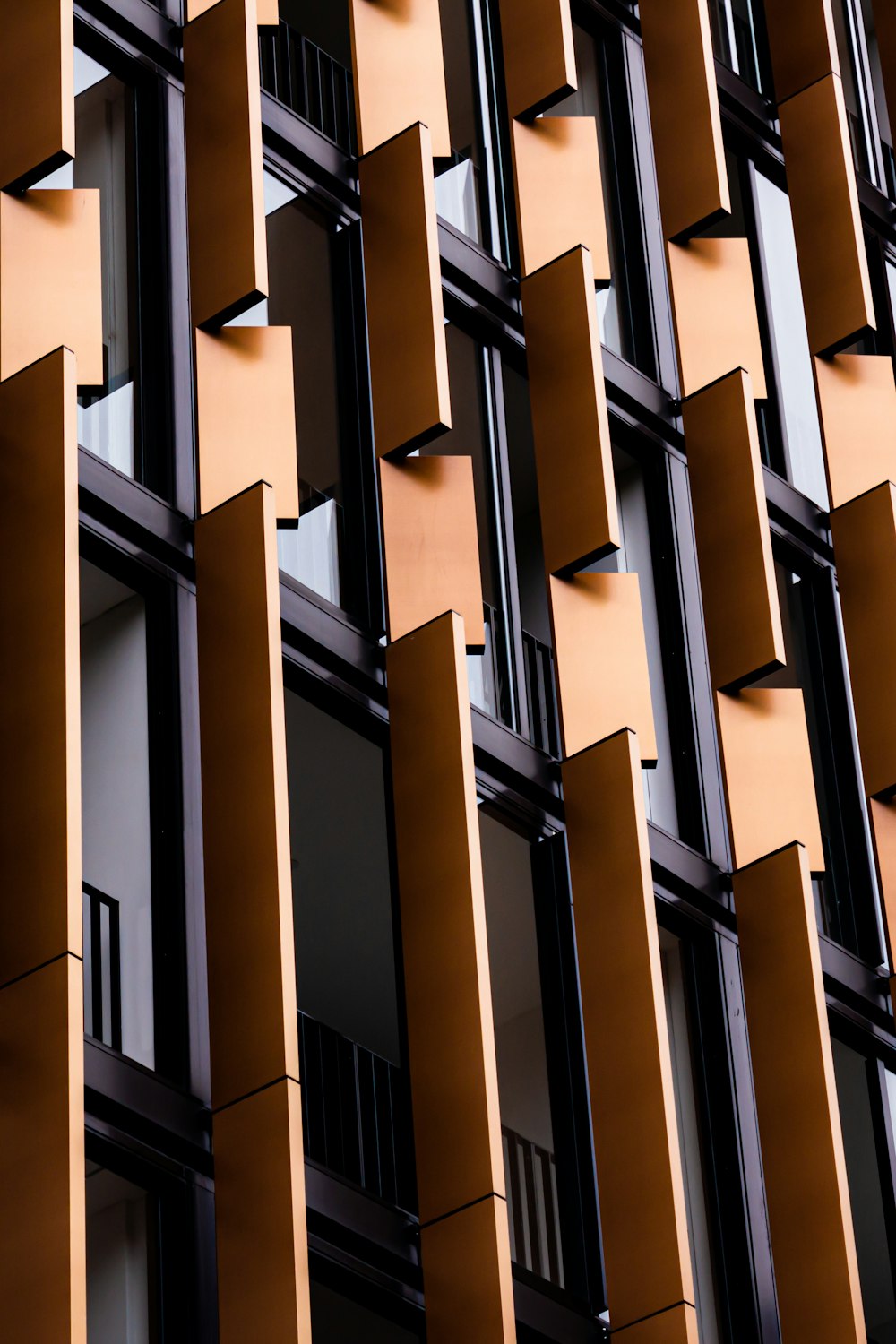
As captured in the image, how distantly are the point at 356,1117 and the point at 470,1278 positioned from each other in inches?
75.9

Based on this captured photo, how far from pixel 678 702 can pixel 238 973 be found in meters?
6.28

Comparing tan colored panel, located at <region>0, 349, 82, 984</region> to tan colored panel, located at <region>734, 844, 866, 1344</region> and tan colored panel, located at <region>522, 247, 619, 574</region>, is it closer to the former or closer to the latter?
tan colored panel, located at <region>522, 247, 619, 574</region>

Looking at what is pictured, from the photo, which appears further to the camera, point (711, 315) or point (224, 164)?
point (711, 315)

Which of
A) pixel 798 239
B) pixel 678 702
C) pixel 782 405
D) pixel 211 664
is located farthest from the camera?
pixel 782 405

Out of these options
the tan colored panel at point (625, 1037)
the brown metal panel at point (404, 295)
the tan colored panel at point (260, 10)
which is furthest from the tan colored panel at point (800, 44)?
the tan colored panel at point (625, 1037)

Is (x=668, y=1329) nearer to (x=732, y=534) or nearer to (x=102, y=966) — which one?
(x=102, y=966)

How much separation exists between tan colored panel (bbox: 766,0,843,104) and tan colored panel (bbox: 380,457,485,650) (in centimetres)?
649

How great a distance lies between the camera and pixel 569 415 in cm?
1619

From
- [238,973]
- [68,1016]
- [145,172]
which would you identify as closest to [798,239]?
[145,172]

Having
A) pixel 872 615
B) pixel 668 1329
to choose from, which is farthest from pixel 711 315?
pixel 668 1329

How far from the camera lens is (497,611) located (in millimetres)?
16938

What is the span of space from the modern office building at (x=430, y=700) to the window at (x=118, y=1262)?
0.03 m

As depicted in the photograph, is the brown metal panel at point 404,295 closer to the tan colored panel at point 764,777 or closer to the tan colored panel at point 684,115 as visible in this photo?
the tan colored panel at point 684,115

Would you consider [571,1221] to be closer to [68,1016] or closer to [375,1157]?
[375,1157]
